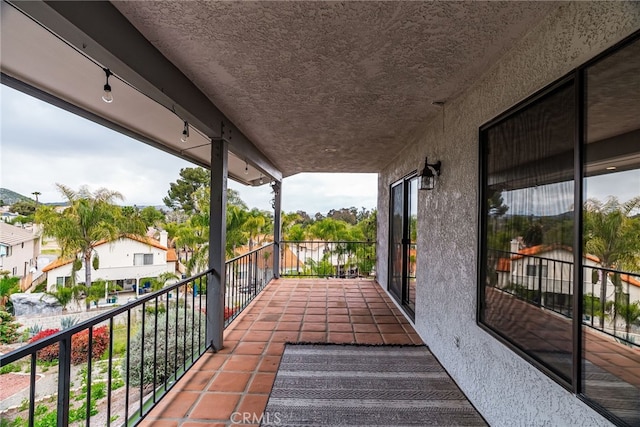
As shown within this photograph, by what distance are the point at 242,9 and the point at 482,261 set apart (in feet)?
7.00

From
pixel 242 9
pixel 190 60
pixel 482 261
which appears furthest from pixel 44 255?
pixel 482 261

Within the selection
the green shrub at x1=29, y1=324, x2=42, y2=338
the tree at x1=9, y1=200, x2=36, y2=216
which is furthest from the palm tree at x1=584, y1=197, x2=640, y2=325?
the green shrub at x1=29, y1=324, x2=42, y2=338

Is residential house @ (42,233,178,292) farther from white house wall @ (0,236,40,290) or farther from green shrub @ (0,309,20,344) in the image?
green shrub @ (0,309,20,344)

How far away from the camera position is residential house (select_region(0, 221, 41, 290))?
6.13 metres

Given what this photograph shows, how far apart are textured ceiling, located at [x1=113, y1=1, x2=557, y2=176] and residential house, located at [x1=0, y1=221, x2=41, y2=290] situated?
248 inches

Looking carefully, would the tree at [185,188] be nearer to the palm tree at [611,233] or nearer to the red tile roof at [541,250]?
the red tile roof at [541,250]

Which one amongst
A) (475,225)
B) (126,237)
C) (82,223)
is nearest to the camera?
(475,225)

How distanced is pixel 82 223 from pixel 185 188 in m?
8.21

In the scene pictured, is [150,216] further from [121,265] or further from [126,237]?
[121,265]

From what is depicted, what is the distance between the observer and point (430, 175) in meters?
2.91

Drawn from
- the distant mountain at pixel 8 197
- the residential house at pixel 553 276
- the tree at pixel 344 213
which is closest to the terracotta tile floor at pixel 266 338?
the residential house at pixel 553 276

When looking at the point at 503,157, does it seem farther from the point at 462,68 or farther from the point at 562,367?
the point at 562,367

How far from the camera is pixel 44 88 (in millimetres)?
1933

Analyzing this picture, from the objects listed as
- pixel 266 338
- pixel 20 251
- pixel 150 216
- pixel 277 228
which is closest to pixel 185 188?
pixel 150 216
